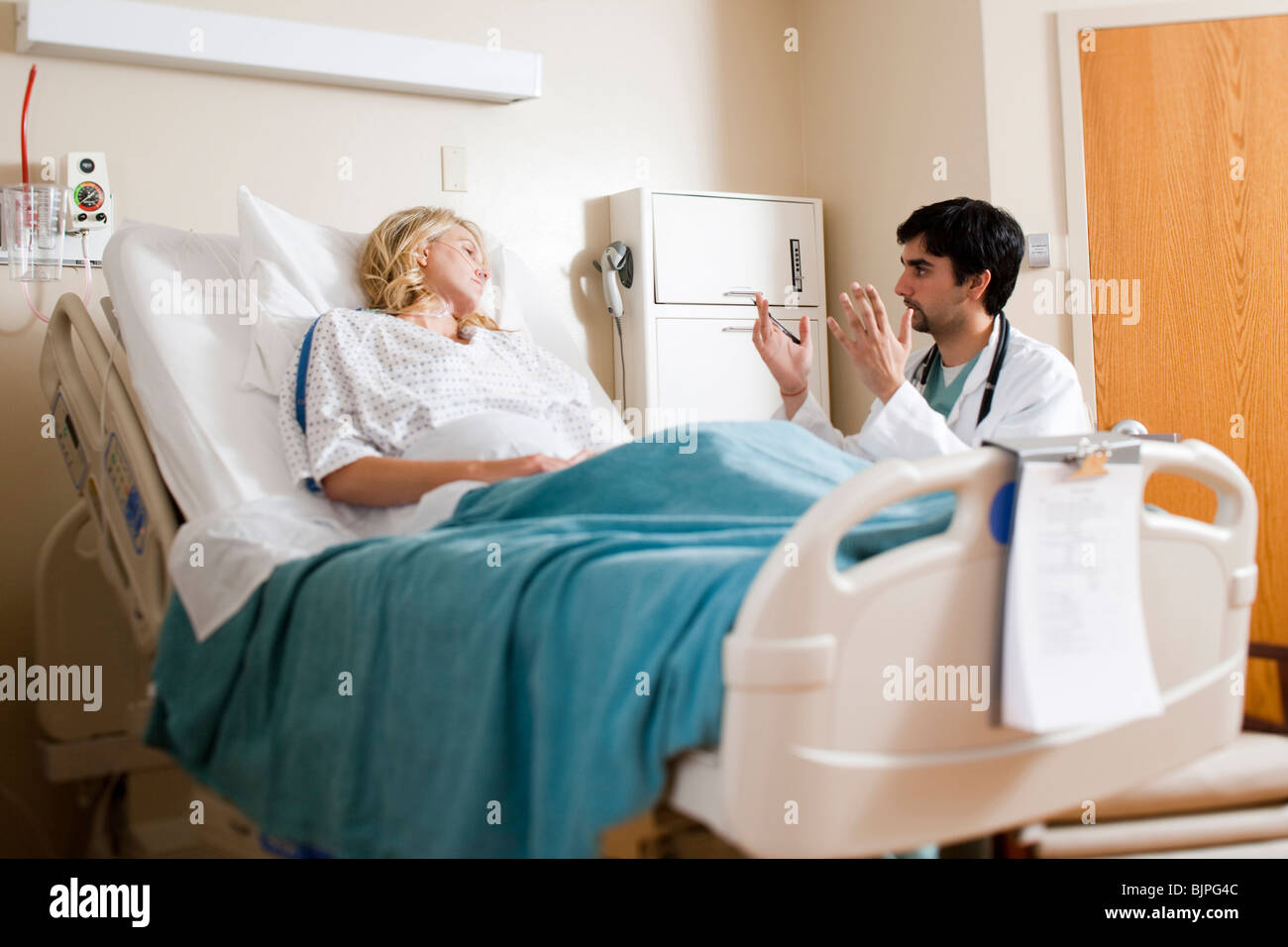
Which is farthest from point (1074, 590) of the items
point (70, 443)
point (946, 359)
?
point (70, 443)

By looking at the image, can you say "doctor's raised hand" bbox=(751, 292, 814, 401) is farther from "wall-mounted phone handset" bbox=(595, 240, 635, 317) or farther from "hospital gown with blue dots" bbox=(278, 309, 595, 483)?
"wall-mounted phone handset" bbox=(595, 240, 635, 317)

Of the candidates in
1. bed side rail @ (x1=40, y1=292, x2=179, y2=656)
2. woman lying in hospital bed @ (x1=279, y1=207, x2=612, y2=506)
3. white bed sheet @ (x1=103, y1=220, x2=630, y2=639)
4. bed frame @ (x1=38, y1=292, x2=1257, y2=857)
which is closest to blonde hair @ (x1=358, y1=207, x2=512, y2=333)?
woman lying in hospital bed @ (x1=279, y1=207, x2=612, y2=506)

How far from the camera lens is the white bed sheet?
63.3 inches

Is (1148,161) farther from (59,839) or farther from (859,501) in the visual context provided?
(59,839)

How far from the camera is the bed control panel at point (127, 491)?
179cm

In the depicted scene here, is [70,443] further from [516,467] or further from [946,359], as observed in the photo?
[946,359]

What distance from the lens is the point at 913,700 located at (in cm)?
106

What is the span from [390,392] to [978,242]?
120 centimetres

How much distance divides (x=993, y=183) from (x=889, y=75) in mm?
552

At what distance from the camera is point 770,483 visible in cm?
136

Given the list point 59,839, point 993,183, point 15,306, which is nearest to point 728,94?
point 993,183

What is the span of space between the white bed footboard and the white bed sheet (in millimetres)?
807

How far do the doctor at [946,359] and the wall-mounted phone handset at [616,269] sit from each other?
2.84 feet

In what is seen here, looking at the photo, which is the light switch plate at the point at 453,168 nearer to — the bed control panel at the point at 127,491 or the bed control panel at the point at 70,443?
the bed control panel at the point at 70,443
